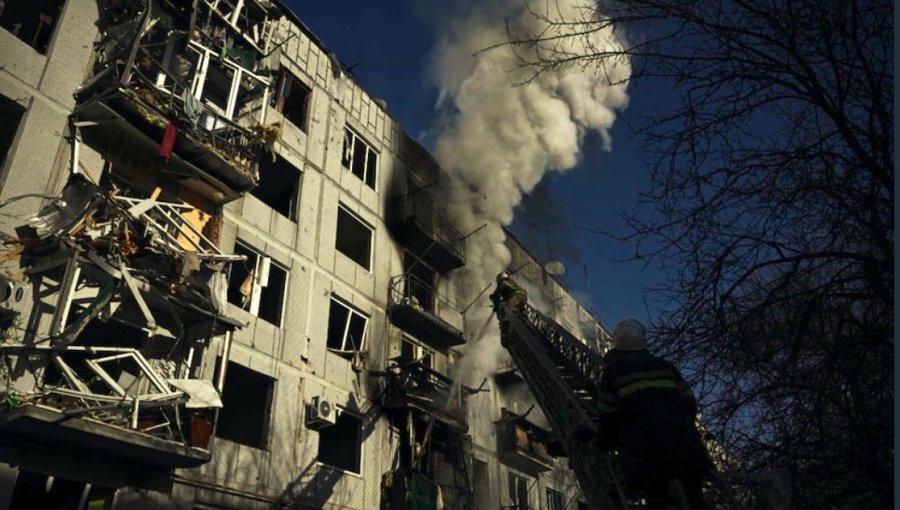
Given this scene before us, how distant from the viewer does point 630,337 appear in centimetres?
489

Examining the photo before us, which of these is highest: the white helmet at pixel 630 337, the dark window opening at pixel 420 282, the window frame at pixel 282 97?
the window frame at pixel 282 97

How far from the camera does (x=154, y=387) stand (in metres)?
10.6

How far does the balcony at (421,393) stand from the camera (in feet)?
55.3

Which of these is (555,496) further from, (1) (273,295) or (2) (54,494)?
(2) (54,494)

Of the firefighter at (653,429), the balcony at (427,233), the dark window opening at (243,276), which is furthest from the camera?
the balcony at (427,233)

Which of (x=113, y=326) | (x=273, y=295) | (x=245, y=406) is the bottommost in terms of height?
(x=245, y=406)

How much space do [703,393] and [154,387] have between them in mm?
8947

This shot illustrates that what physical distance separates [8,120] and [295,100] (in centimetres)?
874

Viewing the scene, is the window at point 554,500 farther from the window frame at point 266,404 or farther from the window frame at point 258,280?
the window frame at point 258,280

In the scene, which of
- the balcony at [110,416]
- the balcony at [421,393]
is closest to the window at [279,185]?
the balcony at [421,393]

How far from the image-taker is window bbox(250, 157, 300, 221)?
54.6 feet

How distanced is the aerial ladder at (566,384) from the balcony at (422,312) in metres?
3.91

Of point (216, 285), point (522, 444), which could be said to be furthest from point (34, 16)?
point (522, 444)

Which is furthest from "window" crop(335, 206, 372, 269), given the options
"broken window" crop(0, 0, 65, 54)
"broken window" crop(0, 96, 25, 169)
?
"broken window" crop(0, 96, 25, 169)
